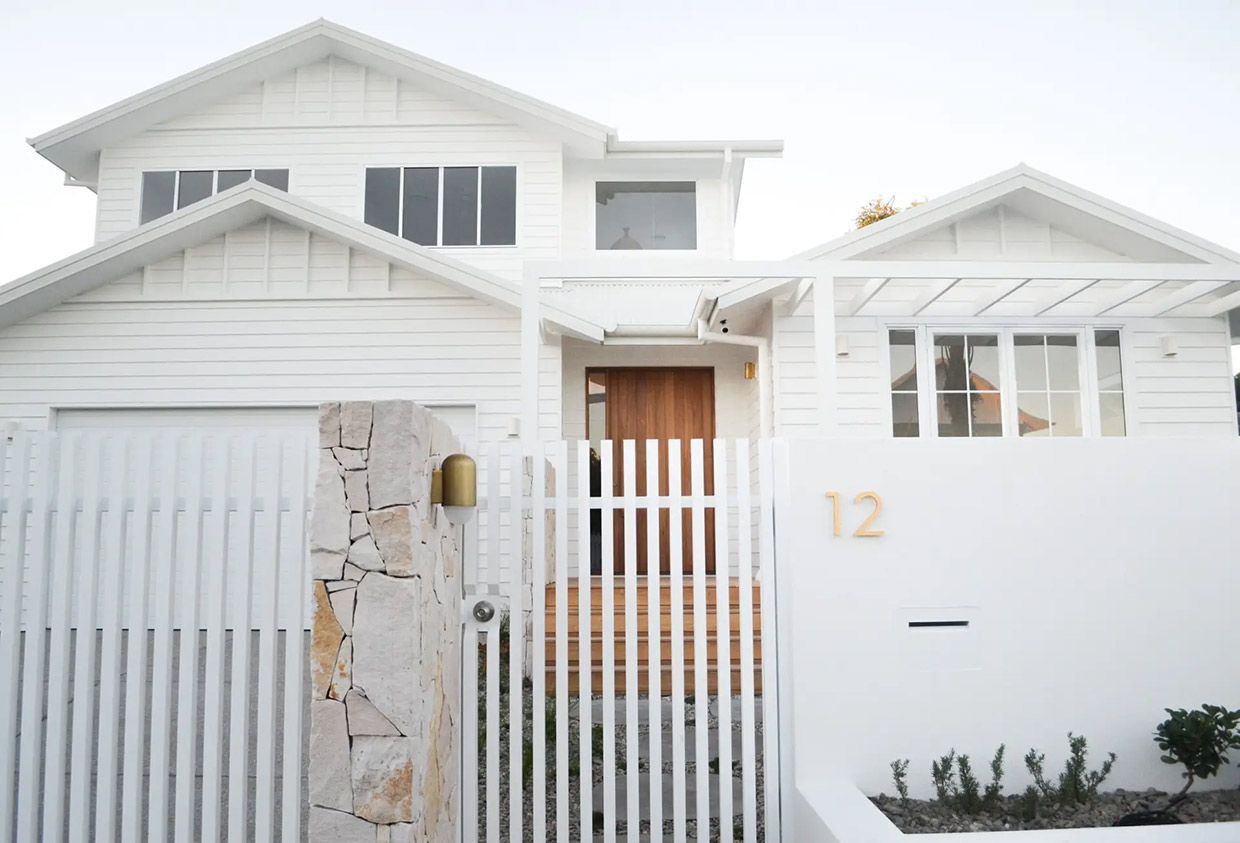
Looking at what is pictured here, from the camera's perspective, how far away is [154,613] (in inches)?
112

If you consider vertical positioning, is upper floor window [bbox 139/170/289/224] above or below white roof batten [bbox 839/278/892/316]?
above

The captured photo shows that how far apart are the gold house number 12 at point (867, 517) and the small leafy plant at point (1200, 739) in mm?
1417

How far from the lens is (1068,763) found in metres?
3.29

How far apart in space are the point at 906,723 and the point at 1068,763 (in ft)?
2.18

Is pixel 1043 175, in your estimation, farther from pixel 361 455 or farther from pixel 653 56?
pixel 361 455

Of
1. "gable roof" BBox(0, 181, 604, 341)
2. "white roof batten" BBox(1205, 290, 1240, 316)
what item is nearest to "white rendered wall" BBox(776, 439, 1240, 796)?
"gable roof" BBox(0, 181, 604, 341)

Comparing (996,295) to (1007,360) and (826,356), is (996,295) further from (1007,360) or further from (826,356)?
(826,356)

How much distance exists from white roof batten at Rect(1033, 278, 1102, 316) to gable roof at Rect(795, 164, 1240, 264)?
75 cm

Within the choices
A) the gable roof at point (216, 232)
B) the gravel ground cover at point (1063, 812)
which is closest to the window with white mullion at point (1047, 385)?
the gable roof at point (216, 232)

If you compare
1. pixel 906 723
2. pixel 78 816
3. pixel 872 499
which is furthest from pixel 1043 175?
pixel 78 816

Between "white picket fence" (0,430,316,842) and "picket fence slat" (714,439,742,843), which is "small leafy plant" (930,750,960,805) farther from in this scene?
"white picket fence" (0,430,316,842)

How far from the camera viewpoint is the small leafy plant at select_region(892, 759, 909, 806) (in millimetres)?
3227

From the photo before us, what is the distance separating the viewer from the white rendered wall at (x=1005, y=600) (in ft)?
10.8

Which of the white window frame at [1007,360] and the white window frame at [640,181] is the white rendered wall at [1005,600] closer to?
the white window frame at [1007,360]
